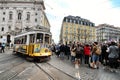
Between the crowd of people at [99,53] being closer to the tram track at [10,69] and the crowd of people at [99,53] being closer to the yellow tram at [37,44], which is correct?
the yellow tram at [37,44]

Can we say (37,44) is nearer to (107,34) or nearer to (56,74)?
(56,74)

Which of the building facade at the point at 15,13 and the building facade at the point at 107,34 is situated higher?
the building facade at the point at 15,13

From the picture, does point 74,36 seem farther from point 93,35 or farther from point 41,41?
point 41,41

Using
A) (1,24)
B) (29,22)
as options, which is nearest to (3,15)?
(1,24)

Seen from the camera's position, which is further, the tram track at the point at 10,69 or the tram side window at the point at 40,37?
the tram side window at the point at 40,37

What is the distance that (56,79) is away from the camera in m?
9.70

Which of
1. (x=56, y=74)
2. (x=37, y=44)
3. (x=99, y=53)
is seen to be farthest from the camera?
(x=37, y=44)

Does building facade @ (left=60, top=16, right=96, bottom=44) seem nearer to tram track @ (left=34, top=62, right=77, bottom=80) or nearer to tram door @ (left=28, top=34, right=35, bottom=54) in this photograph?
tram door @ (left=28, top=34, right=35, bottom=54)

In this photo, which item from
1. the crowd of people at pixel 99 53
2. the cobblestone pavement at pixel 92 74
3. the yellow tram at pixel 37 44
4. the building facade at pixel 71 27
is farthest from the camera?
the building facade at pixel 71 27

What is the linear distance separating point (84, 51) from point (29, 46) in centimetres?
608

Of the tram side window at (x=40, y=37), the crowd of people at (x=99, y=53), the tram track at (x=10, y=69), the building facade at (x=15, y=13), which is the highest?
the building facade at (x=15, y=13)

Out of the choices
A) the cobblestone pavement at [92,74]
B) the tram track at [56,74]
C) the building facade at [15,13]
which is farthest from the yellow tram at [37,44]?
the building facade at [15,13]

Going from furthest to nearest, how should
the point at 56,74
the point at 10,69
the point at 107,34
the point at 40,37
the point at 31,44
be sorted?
the point at 107,34
the point at 40,37
the point at 31,44
the point at 10,69
the point at 56,74

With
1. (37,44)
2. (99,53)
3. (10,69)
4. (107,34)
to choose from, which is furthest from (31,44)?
(107,34)
